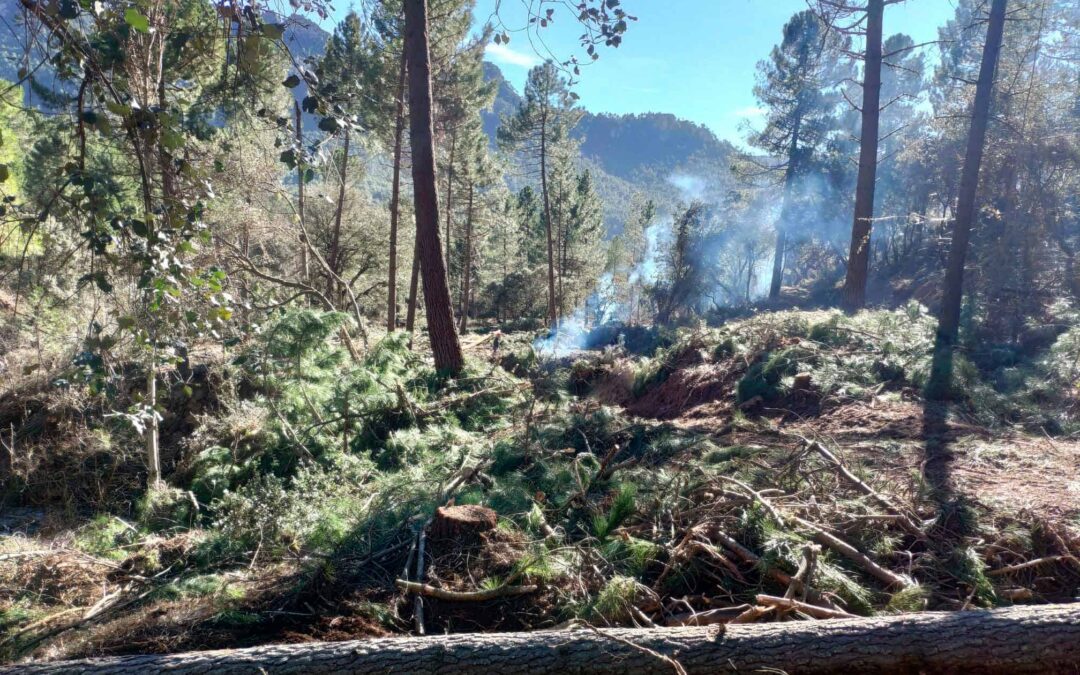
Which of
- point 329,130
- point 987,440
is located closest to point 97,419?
point 329,130

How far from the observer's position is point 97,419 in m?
7.90

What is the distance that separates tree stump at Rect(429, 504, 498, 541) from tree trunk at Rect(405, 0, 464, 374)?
5061 mm

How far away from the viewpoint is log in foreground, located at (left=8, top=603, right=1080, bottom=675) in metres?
2.39

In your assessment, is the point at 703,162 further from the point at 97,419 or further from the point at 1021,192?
the point at 97,419

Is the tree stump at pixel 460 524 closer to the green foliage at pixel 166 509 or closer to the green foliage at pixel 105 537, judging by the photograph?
the green foliage at pixel 105 537

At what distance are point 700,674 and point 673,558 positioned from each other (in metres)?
1.07

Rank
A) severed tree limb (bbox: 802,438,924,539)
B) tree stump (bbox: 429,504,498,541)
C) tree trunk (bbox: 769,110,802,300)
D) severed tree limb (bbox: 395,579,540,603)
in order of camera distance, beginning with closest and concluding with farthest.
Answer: severed tree limb (bbox: 395,579,540,603)
severed tree limb (bbox: 802,438,924,539)
tree stump (bbox: 429,504,498,541)
tree trunk (bbox: 769,110,802,300)

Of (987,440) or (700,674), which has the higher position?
(987,440)

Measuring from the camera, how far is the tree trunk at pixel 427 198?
28.0 ft

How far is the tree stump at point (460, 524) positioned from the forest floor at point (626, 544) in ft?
0.04

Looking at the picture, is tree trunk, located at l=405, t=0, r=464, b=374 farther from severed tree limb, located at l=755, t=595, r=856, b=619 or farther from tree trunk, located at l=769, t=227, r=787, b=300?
tree trunk, located at l=769, t=227, r=787, b=300

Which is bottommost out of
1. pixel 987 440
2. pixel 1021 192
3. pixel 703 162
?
pixel 987 440

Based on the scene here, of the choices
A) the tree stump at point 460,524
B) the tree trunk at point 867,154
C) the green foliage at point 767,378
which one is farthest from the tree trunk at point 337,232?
the tree stump at point 460,524

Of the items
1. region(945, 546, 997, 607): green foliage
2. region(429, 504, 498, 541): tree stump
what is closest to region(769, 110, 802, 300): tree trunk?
region(945, 546, 997, 607): green foliage
